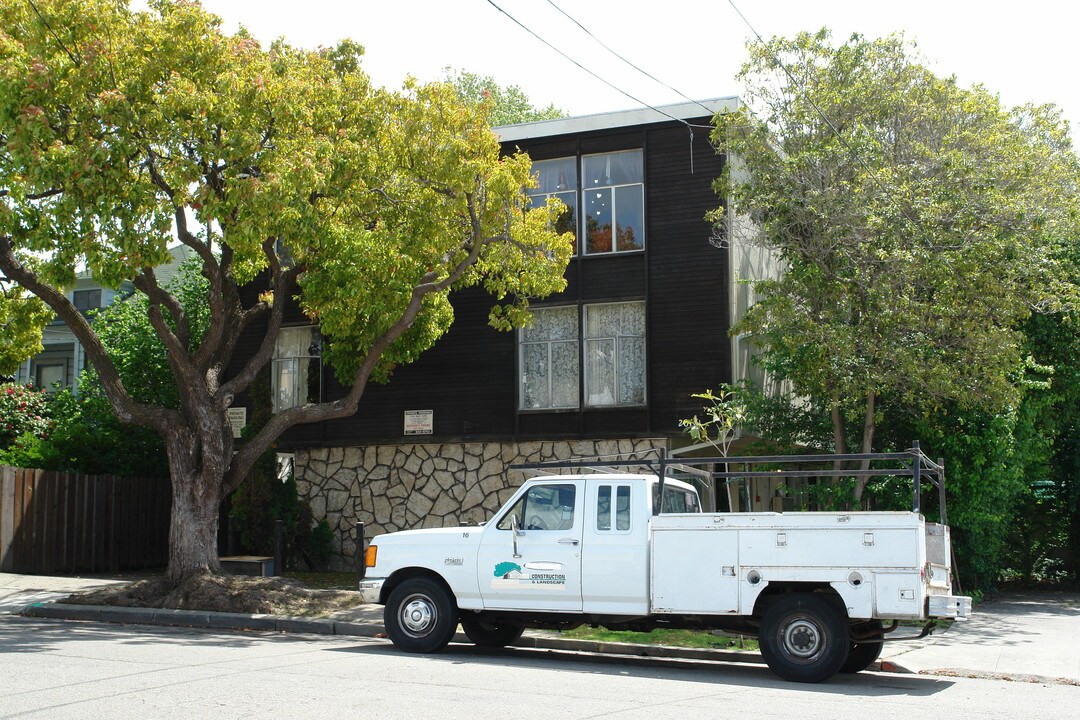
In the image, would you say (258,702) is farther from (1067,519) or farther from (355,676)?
(1067,519)

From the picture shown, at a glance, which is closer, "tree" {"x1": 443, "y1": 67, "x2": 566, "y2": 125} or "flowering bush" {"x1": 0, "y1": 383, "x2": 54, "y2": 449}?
"flowering bush" {"x1": 0, "y1": 383, "x2": 54, "y2": 449}

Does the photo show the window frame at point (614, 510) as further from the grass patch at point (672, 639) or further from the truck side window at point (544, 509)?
the grass patch at point (672, 639)

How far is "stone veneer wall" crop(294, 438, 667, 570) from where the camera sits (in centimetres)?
2014

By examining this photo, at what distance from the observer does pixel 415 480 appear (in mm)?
21078

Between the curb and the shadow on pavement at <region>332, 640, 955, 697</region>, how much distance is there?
0.10m

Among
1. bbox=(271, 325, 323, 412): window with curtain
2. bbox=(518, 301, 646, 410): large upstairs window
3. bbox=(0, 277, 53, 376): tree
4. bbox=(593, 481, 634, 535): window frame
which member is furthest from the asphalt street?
bbox=(271, 325, 323, 412): window with curtain

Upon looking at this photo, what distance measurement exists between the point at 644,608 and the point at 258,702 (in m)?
4.14

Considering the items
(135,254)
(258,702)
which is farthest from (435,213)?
(258,702)

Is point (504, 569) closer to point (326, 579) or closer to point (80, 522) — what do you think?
point (326, 579)

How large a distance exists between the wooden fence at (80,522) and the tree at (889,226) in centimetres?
1272

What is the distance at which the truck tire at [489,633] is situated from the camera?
39.5 feet

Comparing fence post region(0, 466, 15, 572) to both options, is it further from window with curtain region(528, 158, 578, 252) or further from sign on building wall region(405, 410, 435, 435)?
window with curtain region(528, 158, 578, 252)

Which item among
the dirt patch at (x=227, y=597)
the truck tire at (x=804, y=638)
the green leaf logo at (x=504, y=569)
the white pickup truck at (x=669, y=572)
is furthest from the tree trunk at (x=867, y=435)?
the dirt patch at (x=227, y=597)

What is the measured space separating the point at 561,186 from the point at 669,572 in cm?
1131
